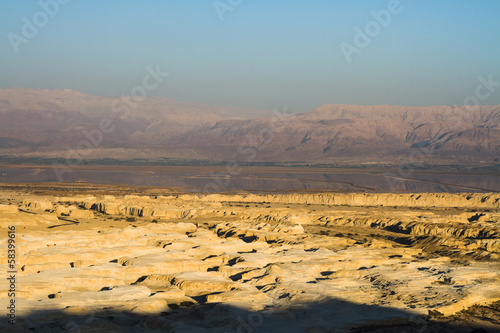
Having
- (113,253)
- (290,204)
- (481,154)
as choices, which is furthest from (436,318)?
(481,154)

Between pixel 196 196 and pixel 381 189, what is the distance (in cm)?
3279

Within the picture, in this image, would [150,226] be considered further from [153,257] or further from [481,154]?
[481,154]

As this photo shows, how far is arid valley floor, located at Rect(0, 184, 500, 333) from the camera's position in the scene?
741 inches

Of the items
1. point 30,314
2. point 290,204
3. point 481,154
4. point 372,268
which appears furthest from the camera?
point 481,154

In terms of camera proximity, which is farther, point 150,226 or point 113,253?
point 150,226

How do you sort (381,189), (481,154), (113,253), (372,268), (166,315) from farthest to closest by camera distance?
(481,154)
(381,189)
(113,253)
(372,268)
(166,315)

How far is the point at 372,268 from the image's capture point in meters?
26.5

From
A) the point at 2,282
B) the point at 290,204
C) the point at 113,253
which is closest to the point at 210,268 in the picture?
the point at 113,253

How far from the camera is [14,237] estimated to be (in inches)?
1189

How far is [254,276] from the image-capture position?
81.4 ft

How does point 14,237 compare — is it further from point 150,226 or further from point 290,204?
point 290,204

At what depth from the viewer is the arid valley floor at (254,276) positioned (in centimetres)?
1881

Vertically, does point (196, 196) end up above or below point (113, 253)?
below

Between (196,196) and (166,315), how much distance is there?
145ft
